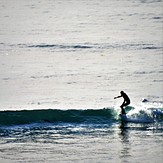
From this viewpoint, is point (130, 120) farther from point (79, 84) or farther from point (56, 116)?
point (79, 84)

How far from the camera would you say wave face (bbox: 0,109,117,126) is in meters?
25.8

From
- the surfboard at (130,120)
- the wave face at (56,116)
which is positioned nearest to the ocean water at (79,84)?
the wave face at (56,116)

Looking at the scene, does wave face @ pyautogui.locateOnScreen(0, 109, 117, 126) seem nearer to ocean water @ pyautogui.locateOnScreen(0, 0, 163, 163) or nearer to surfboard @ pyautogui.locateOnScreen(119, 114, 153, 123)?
ocean water @ pyautogui.locateOnScreen(0, 0, 163, 163)

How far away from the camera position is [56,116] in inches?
1029

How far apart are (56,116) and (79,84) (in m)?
5.43

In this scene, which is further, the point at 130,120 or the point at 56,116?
the point at 56,116

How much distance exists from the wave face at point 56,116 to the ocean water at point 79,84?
0.12 feet

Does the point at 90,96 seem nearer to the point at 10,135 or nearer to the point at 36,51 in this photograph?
the point at 10,135

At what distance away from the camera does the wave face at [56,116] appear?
25.8 m

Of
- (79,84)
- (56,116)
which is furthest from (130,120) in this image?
(79,84)

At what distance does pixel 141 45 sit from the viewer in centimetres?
4206

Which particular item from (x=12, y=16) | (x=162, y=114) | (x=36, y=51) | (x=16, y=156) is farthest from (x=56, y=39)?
(x=16, y=156)

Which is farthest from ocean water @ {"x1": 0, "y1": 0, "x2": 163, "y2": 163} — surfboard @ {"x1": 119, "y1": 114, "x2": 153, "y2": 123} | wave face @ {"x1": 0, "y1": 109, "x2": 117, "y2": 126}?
surfboard @ {"x1": 119, "y1": 114, "x2": 153, "y2": 123}

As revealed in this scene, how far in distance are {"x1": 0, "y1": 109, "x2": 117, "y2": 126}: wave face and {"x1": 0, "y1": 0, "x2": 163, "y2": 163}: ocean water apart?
36 millimetres
